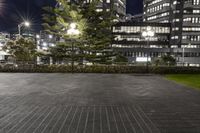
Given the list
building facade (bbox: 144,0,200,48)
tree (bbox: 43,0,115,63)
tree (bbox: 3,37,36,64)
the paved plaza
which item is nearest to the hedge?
tree (bbox: 43,0,115,63)

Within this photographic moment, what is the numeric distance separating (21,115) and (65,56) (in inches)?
858

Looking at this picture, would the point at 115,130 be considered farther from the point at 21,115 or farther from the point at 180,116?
the point at 21,115

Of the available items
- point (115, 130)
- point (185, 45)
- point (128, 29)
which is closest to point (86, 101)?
point (115, 130)

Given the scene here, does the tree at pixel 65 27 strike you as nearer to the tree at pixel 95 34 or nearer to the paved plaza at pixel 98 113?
the tree at pixel 95 34

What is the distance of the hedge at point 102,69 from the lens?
2568 centimetres

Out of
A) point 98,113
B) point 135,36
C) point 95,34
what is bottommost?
point 98,113

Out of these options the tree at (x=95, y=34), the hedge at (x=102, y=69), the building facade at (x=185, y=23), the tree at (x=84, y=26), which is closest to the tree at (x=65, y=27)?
the tree at (x=84, y=26)

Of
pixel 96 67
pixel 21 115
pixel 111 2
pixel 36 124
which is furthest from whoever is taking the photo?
pixel 111 2

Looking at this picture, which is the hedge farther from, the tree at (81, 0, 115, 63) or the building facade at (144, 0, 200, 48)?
the building facade at (144, 0, 200, 48)

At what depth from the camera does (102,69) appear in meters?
26.2

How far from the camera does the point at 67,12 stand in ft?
95.1

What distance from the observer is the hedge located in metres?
25.7

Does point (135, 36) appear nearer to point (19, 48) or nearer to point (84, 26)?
point (84, 26)

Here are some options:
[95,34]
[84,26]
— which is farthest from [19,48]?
[95,34]
